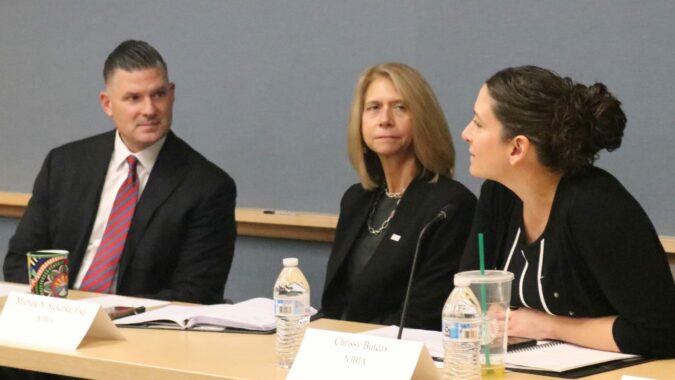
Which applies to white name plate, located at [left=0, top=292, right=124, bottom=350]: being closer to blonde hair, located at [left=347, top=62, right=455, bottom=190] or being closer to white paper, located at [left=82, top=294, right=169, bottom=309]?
white paper, located at [left=82, top=294, right=169, bottom=309]

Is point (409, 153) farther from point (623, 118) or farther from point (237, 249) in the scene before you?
point (237, 249)

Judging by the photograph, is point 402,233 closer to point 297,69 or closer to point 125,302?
point 125,302

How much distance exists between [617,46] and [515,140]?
46.8 inches

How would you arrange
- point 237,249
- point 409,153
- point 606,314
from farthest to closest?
point 237,249 → point 409,153 → point 606,314

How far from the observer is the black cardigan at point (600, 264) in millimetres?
2369

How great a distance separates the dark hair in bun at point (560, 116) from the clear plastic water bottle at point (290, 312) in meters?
0.68

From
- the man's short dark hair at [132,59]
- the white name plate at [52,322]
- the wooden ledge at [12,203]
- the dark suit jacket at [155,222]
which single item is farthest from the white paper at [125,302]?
the wooden ledge at [12,203]

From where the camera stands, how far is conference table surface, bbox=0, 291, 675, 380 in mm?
2174

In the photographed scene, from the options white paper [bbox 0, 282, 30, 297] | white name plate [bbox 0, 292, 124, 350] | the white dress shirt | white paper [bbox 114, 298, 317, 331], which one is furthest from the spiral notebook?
the white dress shirt

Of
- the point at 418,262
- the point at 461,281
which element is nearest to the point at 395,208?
the point at 418,262

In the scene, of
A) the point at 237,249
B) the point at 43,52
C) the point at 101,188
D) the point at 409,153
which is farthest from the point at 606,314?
the point at 43,52

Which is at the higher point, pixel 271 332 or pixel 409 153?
pixel 409 153

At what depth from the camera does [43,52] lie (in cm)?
498

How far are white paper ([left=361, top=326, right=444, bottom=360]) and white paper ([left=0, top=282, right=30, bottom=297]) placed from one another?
48.0 inches
